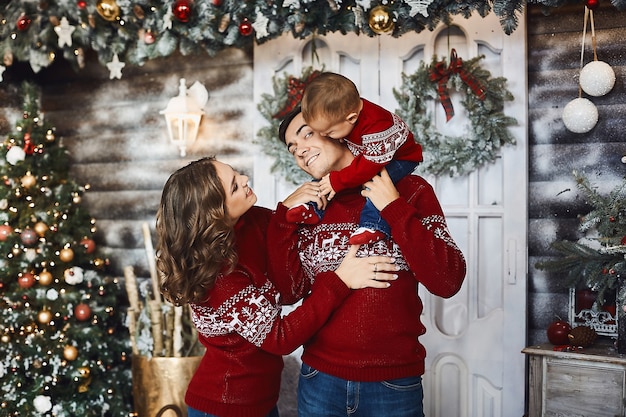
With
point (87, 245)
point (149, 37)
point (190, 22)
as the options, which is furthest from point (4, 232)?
point (190, 22)

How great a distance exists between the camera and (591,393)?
2613 millimetres

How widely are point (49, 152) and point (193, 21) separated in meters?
1.34

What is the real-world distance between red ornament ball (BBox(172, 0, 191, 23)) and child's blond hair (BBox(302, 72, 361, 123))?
140 centimetres

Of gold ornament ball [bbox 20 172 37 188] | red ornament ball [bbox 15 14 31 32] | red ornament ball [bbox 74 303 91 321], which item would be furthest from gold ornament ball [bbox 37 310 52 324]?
red ornament ball [bbox 15 14 31 32]

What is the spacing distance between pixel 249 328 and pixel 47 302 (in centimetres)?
214

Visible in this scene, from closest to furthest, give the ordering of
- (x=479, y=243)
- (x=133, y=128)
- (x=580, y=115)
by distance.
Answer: (x=580, y=115), (x=479, y=243), (x=133, y=128)

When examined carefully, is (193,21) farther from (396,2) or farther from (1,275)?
(1,275)

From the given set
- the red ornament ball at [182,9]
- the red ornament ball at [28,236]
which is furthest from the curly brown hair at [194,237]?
the red ornament ball at [28,236]

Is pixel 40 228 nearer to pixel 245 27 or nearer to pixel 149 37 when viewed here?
pixel 149 37

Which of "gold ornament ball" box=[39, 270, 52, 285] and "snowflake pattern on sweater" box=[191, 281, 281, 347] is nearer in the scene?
"snowflake pattern on sweater" box=[191, 281, 281, 347]

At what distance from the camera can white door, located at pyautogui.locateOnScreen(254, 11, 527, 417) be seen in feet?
10.1

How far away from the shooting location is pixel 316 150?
2.09 meters

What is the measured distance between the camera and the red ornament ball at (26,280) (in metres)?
3.53

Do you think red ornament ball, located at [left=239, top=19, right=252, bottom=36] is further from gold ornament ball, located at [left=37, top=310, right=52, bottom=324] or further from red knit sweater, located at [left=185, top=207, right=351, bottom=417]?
gold ornament ball, located at [left=37, top=310, right=52, bottom=324]
